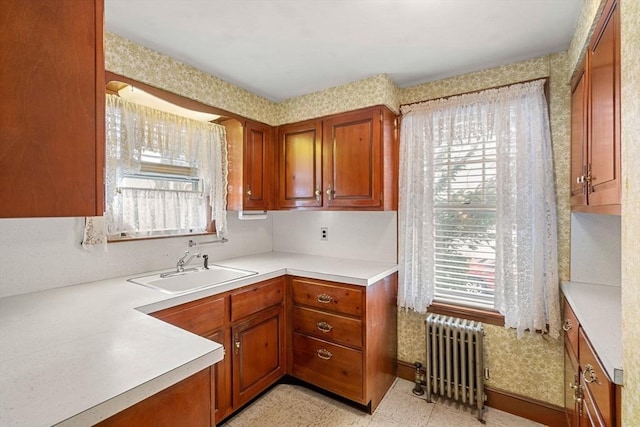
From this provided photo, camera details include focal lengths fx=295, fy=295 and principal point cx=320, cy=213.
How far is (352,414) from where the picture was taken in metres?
2.02

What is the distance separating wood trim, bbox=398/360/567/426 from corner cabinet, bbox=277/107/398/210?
1.52 metres

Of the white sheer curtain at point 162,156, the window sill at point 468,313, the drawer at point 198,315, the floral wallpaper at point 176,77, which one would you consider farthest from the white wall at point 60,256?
the window sill at point 468,313

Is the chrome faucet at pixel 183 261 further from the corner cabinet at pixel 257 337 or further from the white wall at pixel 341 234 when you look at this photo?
the white wall at pixel 341 234

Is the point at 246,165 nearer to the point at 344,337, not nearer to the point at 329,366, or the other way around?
the point at 344,337

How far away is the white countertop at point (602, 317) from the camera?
3.05 ft

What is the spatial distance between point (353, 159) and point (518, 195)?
3.81 feet

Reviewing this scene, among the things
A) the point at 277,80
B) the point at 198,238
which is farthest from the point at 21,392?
the point at 277,80

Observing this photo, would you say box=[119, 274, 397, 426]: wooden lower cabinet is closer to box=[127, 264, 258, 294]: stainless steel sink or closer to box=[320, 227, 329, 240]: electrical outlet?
box=[127, 264, 258, 294]: stainless steel sink

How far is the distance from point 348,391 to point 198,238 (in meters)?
1.63

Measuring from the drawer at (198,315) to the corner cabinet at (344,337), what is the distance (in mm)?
636

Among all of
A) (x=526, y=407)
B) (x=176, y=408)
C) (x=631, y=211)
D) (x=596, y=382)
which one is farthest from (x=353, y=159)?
(x=526, y=407)

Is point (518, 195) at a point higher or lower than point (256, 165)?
lower

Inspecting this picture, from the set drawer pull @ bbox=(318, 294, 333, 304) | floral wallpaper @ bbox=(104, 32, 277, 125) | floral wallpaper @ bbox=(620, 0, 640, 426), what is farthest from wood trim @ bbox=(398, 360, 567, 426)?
floral wallpaper @ bbox=(104, 32, 277, 125)

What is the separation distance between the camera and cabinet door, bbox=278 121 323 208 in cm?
255
